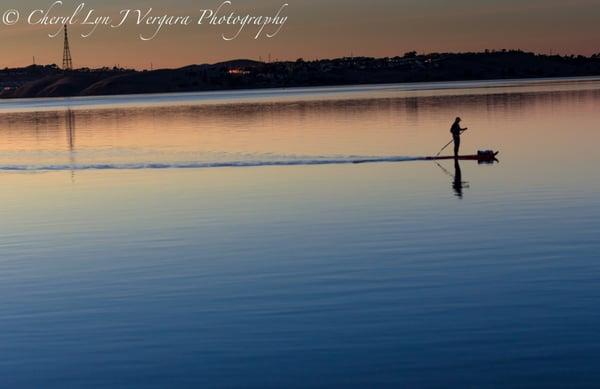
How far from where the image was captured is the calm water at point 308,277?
16812 mm

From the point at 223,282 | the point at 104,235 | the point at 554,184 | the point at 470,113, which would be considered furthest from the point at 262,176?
the point at 470,113

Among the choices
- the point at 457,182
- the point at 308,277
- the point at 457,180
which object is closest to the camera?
the point at 308,277

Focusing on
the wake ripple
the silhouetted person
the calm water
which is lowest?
the calm water

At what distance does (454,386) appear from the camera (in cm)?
1549

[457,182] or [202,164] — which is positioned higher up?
[202,164]

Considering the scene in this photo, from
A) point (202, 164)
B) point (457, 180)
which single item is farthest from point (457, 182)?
point (202, 164)

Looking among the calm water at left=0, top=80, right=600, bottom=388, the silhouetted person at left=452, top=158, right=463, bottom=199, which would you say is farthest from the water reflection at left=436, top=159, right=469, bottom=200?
the calm water at left=0, top=80, right=600, bottom=388

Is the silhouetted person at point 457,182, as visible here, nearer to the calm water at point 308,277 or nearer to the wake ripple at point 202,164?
the calm water at point 308,277

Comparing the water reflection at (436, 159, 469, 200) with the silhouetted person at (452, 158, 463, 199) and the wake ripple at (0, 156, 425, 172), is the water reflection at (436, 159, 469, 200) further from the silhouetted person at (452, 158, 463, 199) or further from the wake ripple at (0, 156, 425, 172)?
the wake ripple at (0, 156, 425, 172)

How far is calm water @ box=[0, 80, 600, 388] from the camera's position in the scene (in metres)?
16.8

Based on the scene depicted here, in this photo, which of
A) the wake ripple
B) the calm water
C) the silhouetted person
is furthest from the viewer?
the wake ripple

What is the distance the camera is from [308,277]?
2366 cm

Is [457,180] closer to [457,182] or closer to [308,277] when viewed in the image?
[457,182]

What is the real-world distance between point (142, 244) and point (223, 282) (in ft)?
21.6
